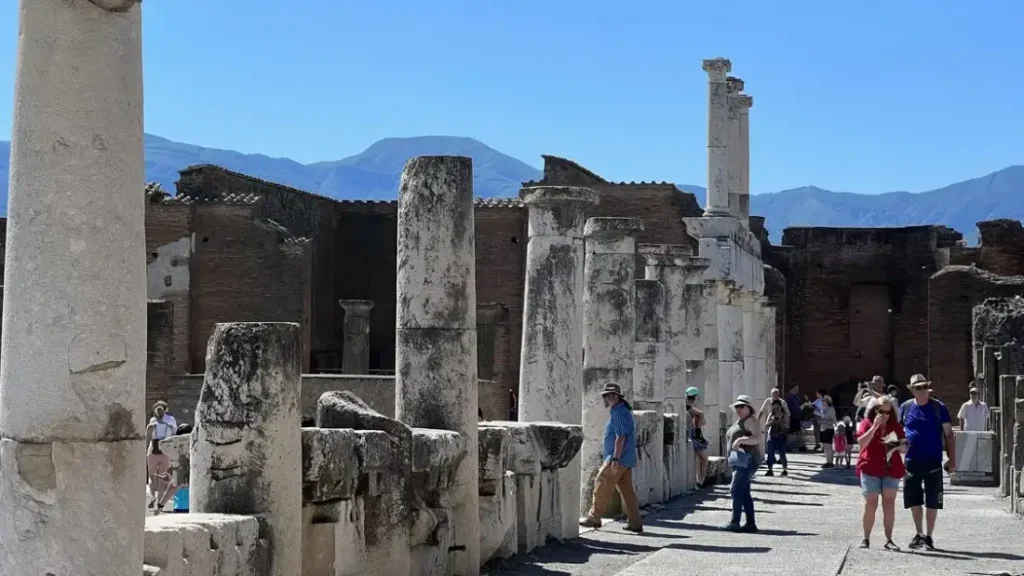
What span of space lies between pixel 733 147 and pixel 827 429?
4.84m

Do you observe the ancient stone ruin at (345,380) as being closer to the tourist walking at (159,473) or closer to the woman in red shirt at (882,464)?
the tourist walking at (159,473)

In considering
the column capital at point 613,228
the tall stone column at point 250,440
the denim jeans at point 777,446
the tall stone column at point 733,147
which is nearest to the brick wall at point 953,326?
the tall stone column at point 733,147

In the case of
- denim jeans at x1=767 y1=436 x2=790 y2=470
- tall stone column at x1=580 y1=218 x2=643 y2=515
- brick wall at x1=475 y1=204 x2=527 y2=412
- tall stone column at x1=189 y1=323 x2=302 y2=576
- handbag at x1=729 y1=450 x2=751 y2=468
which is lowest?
denim jeans at x1=767 y1=436 x2=790 y2=470

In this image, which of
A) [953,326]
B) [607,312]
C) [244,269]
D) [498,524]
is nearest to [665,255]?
[607,312]

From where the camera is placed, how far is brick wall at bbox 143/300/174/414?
102 ft

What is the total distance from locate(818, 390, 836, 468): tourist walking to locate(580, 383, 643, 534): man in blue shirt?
1203 cm

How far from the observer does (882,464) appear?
39.6ft

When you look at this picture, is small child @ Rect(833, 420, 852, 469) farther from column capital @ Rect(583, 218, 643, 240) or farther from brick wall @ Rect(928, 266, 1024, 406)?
brick wall @ Rect(928, 266, 1024, 406)

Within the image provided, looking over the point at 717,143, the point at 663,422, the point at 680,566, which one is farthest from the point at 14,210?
the point at 717,143

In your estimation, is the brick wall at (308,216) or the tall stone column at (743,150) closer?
the tall stone column at (743,150)

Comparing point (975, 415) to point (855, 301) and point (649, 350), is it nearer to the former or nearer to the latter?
point (649, 350)

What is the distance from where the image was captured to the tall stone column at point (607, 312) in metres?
16.3

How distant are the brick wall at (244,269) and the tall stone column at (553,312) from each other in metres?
21.8

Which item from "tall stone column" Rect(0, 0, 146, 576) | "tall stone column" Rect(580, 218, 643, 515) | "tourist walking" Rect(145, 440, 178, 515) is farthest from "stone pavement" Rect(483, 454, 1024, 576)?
"tall stone column" Rect(0, 0, 146, 576)
